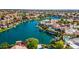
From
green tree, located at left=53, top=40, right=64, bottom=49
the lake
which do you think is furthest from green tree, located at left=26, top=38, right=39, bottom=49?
green tree, located at left=53, top=40, right=64, bottom=49

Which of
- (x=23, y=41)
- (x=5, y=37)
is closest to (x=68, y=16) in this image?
(x=23, y=41)

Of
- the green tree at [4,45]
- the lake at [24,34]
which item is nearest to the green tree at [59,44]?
the lake at [24,34]

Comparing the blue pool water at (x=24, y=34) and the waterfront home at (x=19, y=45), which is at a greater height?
the blue pool water at (x=24, y=34)

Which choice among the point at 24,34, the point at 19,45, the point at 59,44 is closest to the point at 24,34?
the point at 24,34

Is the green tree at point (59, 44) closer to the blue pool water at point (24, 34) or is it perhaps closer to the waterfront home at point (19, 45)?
the blue pool water at point (24, 34)

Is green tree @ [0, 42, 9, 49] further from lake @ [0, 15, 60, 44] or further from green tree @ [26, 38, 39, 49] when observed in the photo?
green tree @ [26, 38, 39, 49]

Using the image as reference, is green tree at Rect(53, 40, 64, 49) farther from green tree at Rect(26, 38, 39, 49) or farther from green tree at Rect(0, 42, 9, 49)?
green tree at Rect(0, 42, 9, 49)

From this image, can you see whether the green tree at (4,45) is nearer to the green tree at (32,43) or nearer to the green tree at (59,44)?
the green tree at (32,43)

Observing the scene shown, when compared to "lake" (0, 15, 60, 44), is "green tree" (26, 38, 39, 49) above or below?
below

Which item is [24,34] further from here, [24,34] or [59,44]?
[59,44]

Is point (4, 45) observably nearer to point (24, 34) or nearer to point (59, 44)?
point (24, 34)
